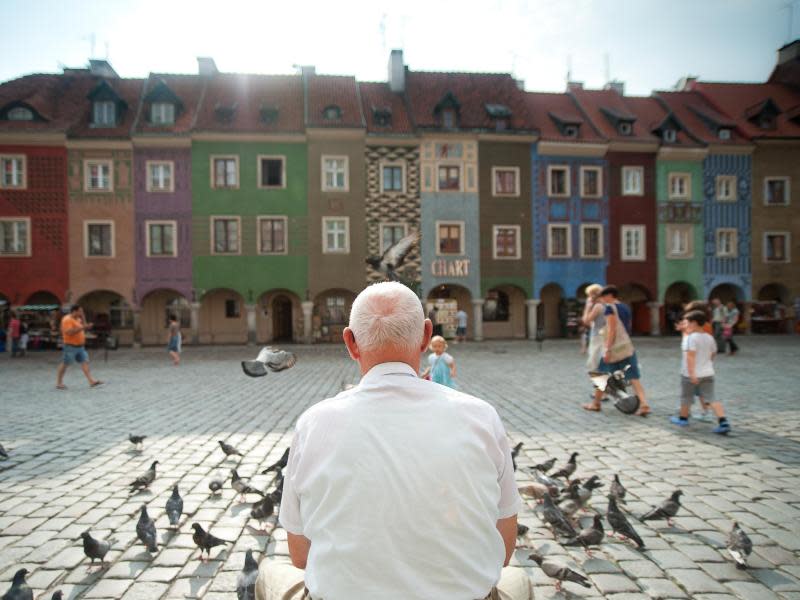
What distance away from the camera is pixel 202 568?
3.38 m

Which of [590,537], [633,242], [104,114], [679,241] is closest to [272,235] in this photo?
[104,114]

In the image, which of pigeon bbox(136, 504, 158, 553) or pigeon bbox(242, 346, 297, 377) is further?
pigeon bbox(242, 346, 297, 377)

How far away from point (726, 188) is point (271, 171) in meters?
23.8

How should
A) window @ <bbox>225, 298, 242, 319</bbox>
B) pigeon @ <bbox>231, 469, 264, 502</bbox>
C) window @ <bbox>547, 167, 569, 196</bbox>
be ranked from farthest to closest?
window @ <bbox>547, 167, 569, 196</bbox> → window @ <bbox>225, 298, 242, 319</bbox> → pigeon @ <bbox>231, 469, 264, 502</bbox>

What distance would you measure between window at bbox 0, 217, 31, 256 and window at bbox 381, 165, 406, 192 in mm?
16302

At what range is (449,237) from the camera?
26.3m

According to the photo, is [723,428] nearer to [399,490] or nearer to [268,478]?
[268,478]

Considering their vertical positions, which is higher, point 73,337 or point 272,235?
point 272,235

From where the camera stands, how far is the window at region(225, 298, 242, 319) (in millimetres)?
26875

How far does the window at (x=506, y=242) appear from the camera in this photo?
26625 millimetres

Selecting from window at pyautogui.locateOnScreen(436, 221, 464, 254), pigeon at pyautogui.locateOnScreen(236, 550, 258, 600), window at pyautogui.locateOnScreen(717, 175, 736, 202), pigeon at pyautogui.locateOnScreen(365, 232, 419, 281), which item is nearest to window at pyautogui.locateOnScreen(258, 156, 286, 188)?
window at pyautogui.locateOnScreen(436, 221, 464, 254)

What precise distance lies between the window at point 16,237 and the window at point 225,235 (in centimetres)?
810

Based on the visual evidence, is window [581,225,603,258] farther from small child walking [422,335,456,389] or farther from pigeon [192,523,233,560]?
pigeon [192,523,233,560]

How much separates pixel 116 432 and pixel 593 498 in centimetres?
610
